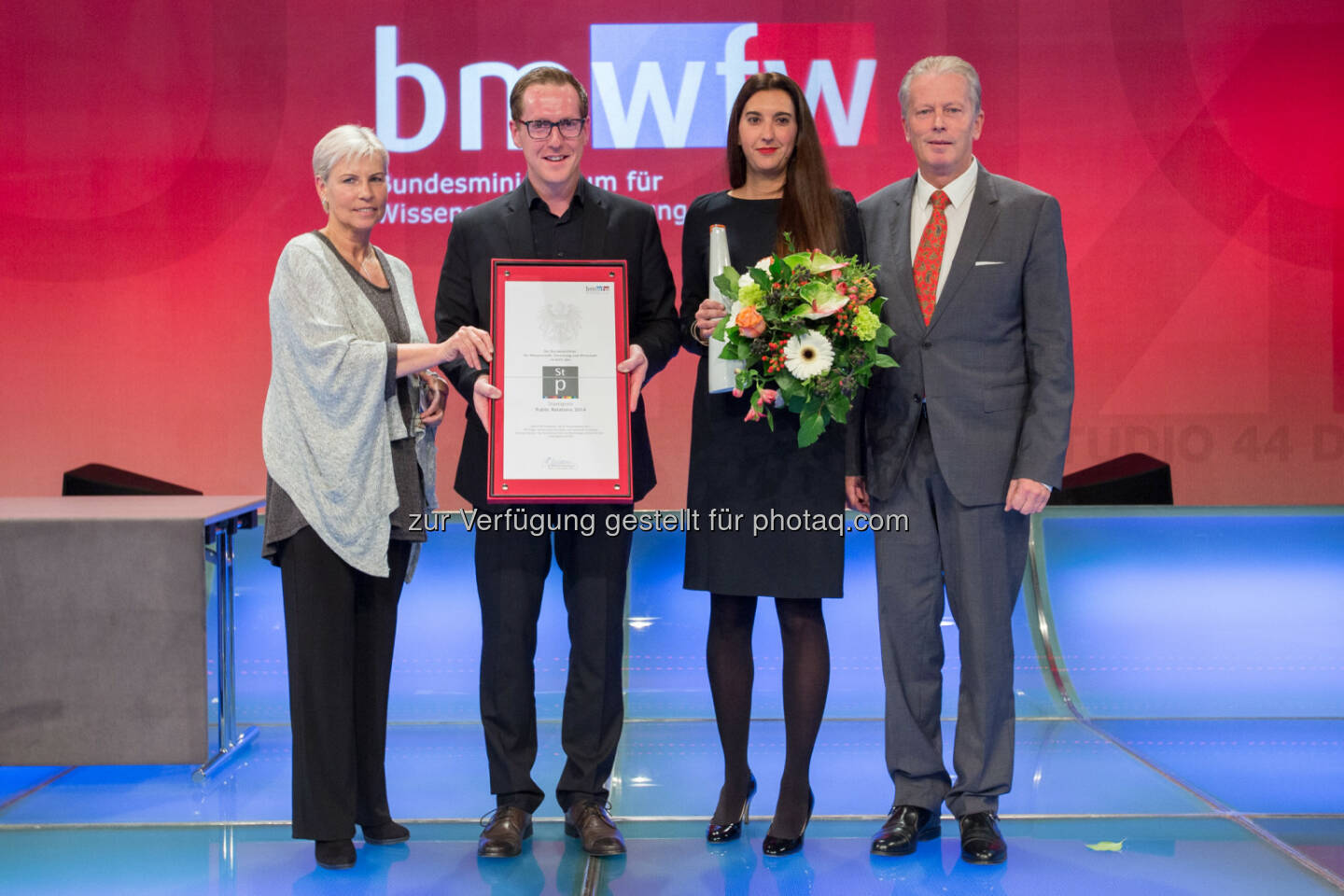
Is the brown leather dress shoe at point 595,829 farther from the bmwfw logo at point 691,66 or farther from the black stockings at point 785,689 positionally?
the bmwfw logo at point 691,66

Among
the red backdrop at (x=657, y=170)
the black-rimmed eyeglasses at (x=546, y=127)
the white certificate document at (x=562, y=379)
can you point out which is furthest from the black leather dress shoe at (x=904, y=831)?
the red backdrop at (x=657, y=170)

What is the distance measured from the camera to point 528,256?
2.87m

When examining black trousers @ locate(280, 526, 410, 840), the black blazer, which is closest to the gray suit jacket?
the black blazer

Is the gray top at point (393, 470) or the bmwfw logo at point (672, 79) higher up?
the bmwfw logo at point (672, 79)

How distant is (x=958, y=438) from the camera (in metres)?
2.78

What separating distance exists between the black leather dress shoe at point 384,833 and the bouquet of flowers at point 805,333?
4.57 feet

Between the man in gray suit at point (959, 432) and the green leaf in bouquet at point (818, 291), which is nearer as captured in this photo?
the green leaf in bouquet at point (818, 291)

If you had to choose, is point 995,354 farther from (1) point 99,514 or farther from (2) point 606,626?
(1) point 99,514

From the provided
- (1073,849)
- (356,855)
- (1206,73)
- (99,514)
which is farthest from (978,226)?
(1206,73)

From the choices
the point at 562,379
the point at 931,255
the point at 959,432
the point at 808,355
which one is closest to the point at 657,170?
the point at 931,255

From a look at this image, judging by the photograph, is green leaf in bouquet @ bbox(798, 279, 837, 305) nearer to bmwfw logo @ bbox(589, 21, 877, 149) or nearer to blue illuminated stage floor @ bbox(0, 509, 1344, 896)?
blue illuminated stage floor @ bbox(0, 509, 1344, 896)

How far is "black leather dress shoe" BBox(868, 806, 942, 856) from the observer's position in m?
2.80

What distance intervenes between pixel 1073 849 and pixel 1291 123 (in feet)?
17.7

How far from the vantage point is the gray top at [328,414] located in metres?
2.67
